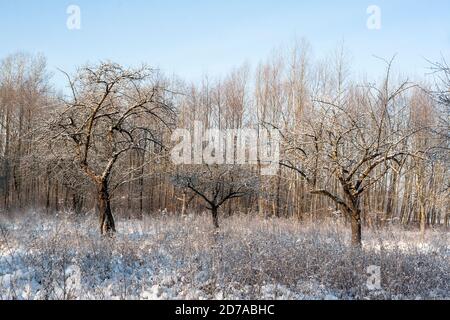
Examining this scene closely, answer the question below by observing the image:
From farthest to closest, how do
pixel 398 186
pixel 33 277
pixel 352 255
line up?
pixel 398 186, pixel 352 255, pixel 33 277

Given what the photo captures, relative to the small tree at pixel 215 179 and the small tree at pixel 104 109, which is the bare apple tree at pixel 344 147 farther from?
the small tree at pixel 215 179

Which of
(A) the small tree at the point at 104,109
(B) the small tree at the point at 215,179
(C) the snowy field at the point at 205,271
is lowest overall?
(C) the snowy field at the point at 205,271

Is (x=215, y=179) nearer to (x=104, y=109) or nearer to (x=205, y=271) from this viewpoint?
(x=104, y=109)

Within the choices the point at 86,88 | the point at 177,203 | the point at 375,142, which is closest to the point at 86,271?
the point at 86,88

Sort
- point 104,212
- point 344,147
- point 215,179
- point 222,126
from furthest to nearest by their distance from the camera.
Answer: point 222,126
point 215,179
point 104,212
point 344,147

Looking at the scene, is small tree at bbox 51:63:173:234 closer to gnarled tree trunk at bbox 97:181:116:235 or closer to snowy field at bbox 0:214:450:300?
gnarled tree trunk at bbox 97:181:116:235

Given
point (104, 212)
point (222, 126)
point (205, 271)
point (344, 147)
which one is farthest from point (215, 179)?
point (222, 126)

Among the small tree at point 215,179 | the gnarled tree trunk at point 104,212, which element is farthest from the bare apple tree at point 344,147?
the small tree at point 215,179

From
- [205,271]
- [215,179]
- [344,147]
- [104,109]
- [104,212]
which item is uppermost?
[104,109]

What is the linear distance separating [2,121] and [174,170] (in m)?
19.2

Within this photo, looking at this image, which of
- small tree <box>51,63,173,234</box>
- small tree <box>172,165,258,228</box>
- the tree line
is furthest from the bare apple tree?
small tree <box>172,165,258,228</box>

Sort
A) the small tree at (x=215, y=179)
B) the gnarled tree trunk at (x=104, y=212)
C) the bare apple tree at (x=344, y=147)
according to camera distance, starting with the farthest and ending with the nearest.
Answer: the small tree at (x=215, y=179) < the gnarled tree trunk at (x=104, y=212) < the bare apple tree at (x=344, y=147)

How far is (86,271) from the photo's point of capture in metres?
6.31

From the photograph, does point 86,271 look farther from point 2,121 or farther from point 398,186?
point 2,121
